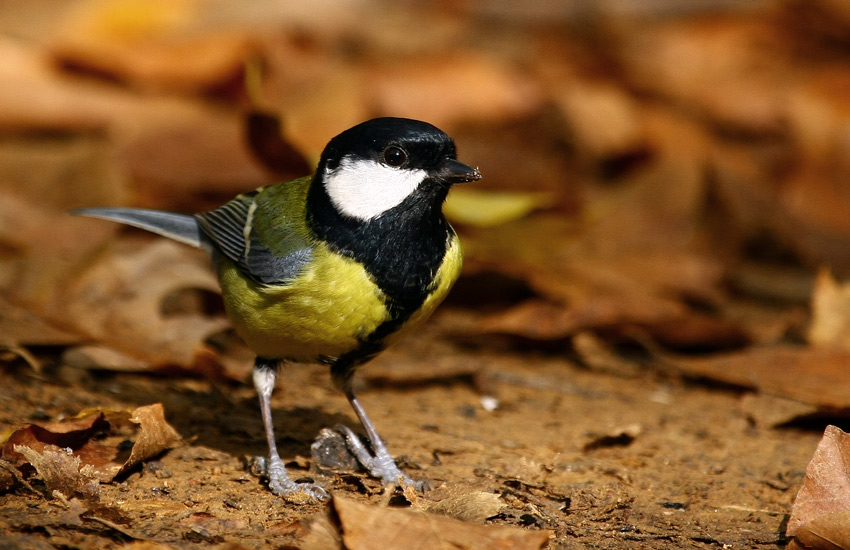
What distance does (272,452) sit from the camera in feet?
10.4

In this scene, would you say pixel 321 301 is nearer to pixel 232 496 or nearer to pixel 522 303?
pixel 232 496

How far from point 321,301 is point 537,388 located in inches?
63.7

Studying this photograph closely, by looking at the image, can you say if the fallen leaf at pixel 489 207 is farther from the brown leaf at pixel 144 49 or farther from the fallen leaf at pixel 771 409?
the brown leaf at pixel 144 49

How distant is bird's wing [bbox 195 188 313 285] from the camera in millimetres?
3164

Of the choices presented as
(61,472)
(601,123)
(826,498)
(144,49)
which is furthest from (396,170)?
(144,49)

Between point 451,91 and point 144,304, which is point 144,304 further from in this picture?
point 451,91

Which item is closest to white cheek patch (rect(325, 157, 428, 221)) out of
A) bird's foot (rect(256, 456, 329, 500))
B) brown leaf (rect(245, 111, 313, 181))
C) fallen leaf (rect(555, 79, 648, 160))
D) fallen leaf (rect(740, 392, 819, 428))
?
bird's foot (rect(256, 456, 329, 500))

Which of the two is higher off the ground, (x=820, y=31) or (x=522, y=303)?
(x=820, y=31)

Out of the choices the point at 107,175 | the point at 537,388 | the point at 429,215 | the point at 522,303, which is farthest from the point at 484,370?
the point at 107,175

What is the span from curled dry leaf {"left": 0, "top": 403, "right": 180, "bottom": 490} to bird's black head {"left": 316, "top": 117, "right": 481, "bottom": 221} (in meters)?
0.96

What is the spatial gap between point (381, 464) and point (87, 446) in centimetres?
96

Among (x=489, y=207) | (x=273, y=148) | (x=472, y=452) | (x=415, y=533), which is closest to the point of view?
(x=415, y=533)

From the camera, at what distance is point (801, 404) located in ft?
13.0

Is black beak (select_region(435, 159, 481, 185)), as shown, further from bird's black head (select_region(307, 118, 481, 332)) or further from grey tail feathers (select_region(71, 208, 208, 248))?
grey tail feathers (select_region(71, 208, 208, 248))
